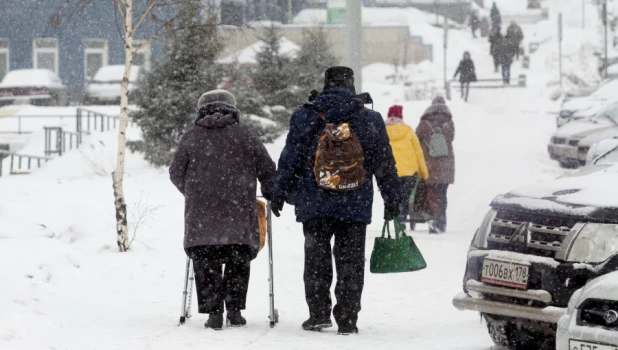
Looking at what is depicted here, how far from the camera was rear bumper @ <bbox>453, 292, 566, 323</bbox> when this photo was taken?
6254mm

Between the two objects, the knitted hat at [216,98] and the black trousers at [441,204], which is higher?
the knitted hat at [216,98]

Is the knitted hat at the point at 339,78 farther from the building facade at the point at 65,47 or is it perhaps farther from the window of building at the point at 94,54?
the window of building at the point at 94,54

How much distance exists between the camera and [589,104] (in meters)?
26.0

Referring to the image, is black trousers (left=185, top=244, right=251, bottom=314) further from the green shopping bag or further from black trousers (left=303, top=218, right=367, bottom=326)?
the green shopping bag

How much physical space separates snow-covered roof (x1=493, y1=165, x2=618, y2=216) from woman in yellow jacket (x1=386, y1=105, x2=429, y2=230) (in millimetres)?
6334

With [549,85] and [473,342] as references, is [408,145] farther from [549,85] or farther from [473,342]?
[549,85]

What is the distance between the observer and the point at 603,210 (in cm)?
630

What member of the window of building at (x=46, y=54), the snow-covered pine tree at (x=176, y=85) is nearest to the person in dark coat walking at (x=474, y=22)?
the window of building at (x=46, y=54)

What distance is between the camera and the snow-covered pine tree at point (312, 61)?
29.6 meters

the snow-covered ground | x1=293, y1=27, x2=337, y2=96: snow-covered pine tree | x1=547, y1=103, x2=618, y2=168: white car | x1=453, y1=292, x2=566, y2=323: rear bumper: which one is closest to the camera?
x1=453, y1=292, x2=566, y2=323: rear bumper

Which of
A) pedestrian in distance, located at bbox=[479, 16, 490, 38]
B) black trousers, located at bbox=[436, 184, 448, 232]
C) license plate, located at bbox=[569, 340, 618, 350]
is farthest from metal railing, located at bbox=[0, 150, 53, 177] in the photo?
pedestrian in distance, located at bbox=[479, 16, 490, 38]

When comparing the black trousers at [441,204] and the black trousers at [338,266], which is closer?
the black trousers at [338,266]

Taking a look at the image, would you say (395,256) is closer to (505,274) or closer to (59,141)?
(505,274)

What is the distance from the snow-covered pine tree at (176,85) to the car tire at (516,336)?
607 inches
